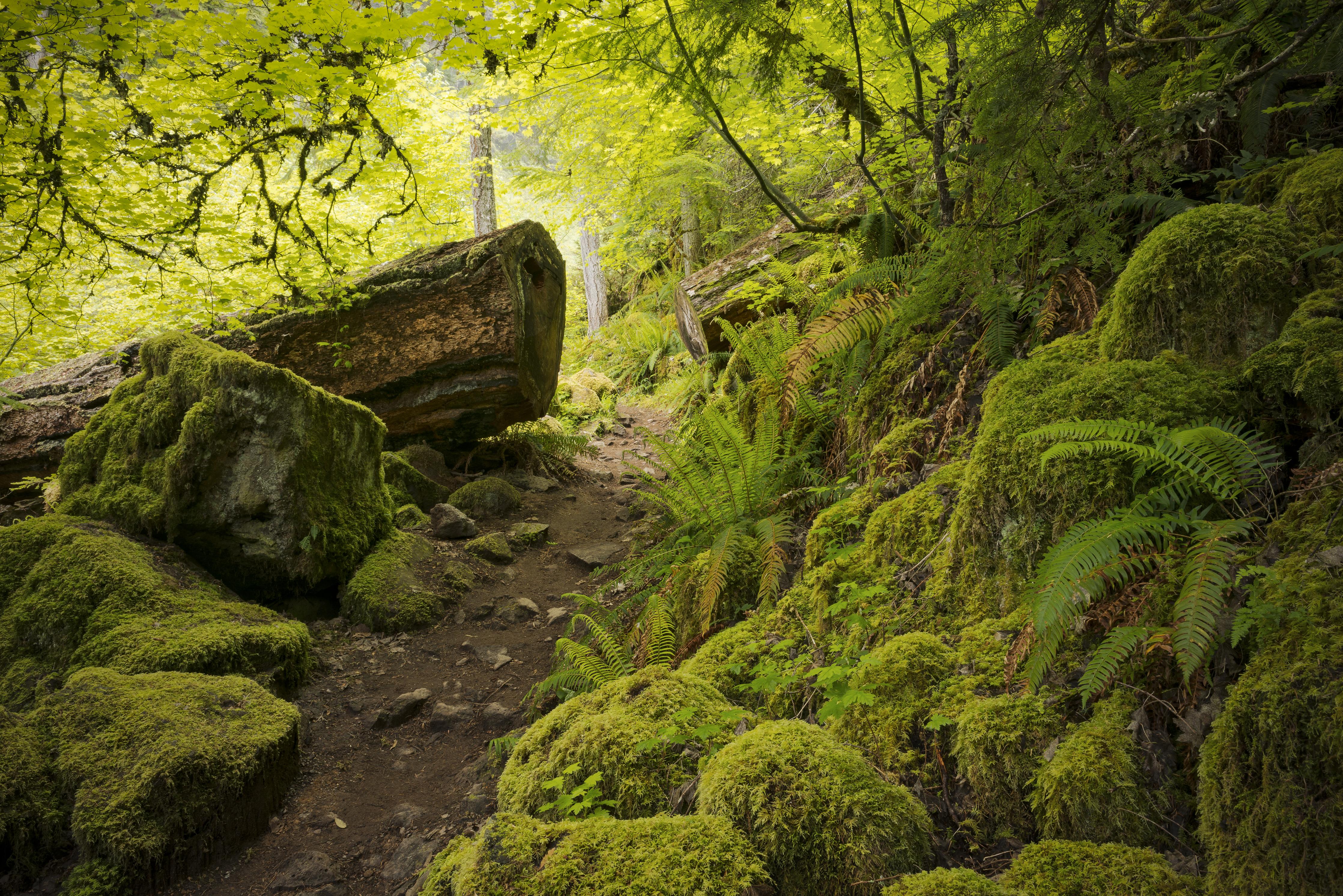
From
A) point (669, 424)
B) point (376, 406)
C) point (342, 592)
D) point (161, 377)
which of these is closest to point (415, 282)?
point (376, 406)

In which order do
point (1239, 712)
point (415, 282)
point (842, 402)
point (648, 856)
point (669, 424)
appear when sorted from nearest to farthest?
point (1239, 712) → point (648, 856) → point (842, 402) → point (415, 282) → point (669, 424)

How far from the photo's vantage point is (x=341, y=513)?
5789 millimetres

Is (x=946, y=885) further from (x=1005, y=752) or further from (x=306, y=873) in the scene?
(x=306, y=873)

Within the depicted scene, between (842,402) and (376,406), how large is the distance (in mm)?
5506

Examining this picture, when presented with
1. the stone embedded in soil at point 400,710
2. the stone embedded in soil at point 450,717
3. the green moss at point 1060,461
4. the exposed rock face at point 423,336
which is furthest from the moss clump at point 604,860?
the exposed rock face at point 423,336

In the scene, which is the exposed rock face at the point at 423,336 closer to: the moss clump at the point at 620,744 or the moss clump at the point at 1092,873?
the moss clump at the point at 620,744

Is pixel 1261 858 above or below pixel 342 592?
above

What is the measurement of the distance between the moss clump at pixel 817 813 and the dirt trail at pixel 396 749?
1.58 meters

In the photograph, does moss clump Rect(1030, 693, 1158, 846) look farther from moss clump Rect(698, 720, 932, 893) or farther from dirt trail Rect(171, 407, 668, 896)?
dirt trail Rect(171, 407, 668, 896)

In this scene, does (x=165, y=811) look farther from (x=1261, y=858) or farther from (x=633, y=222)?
(x=633, y=222)

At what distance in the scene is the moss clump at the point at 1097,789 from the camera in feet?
5.38

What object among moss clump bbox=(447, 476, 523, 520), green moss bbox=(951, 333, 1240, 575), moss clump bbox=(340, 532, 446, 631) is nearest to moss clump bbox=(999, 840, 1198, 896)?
green moss bbox=(951, 333, 1240, 575)

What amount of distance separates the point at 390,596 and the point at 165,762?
249 centimetres

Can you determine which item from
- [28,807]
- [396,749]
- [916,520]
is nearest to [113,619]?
[28,807]
